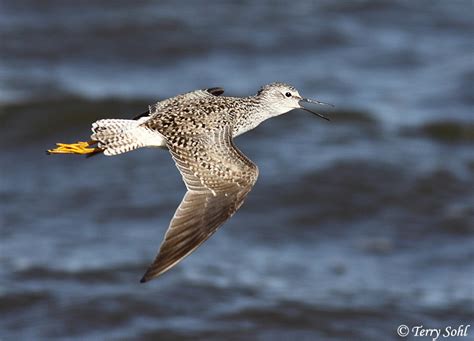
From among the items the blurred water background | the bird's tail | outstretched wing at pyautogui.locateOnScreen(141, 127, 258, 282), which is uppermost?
the bird's tail

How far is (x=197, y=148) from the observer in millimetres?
6844

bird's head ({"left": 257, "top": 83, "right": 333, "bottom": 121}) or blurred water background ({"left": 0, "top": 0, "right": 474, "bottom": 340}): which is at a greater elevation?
bird's head ({"left": 257, "top": 83, "right": 333, "bottom": 121})

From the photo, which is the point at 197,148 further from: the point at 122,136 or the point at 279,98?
the point at 279,98

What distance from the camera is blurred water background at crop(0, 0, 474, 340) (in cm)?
1038

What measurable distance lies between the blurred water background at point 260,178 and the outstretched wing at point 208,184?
3533 millimetres

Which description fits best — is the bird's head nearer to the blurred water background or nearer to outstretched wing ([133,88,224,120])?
outstretched wing ([133,88,224,120])

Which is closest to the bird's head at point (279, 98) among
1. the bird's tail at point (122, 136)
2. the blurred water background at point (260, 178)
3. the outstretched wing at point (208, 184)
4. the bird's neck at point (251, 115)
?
the bird's neck at point (251, 115)

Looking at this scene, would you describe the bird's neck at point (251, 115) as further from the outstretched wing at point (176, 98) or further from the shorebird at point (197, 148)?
the outstretched wing at point (176, 98)

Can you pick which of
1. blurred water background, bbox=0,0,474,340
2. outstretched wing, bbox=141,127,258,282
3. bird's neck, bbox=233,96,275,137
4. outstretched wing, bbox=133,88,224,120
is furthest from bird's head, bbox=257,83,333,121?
blurred water background, bbox=0,0,474,340

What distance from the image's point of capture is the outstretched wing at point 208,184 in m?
6.35

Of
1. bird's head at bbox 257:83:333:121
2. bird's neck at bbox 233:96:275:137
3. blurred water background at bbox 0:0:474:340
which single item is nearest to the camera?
bird's neck at bbox 233:96:275:137

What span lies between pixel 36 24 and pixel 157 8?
80.0 inches

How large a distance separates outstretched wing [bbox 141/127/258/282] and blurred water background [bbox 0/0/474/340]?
11.6 feet

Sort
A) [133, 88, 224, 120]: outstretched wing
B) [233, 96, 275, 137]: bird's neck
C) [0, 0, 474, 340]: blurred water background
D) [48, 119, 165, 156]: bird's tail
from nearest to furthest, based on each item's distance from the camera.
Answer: [48, 119, 165, 156]: bird's tail → [233, 96, 275, 137]: bird's neck → [133, 88, 224, 120]: outstretched wing → [0, 0, 474, 340]: blurred water background
